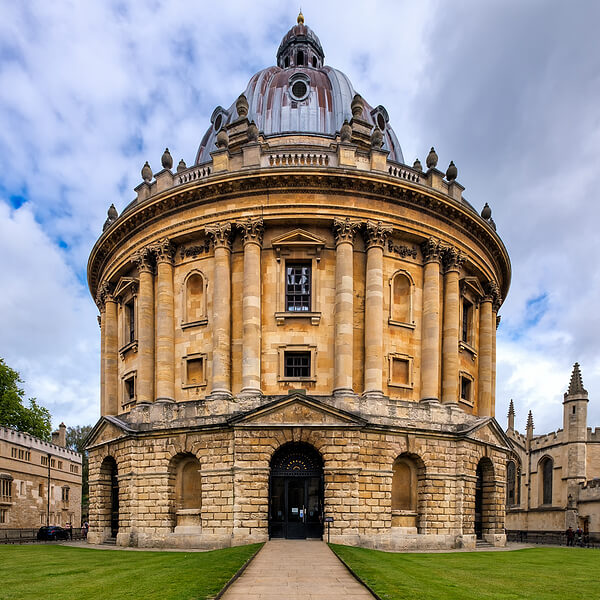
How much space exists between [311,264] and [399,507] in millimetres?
13549

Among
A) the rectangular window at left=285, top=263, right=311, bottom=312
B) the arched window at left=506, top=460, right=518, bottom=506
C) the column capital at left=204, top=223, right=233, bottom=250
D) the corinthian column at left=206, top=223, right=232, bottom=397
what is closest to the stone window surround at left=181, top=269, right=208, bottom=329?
the corinthian column at left=206, top=223, right=232, bottom=397

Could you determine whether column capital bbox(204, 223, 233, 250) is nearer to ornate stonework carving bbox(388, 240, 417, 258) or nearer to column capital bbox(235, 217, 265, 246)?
column capital bbox(235, 217, 265, 246)

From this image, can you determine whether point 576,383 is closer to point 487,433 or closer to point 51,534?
point 487,433

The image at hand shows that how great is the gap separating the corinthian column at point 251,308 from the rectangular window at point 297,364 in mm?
1673

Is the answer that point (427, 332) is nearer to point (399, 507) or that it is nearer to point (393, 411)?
point (393, 411)

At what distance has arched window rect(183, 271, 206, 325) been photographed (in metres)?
34.0

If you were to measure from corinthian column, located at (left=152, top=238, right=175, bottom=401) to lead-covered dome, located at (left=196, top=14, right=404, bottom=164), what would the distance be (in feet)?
28.3

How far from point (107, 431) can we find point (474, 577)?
76.6 ft

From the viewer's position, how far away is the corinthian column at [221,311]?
31.5 m

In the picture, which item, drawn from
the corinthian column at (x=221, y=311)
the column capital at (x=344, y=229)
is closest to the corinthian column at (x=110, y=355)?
the corinthian column at (x=221, y=311)

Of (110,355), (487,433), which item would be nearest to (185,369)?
(110,355)

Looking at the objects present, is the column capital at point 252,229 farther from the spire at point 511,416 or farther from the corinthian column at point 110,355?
the spire at point 511,416

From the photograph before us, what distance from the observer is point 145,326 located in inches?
1388

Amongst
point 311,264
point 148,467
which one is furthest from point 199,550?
point 311,264
